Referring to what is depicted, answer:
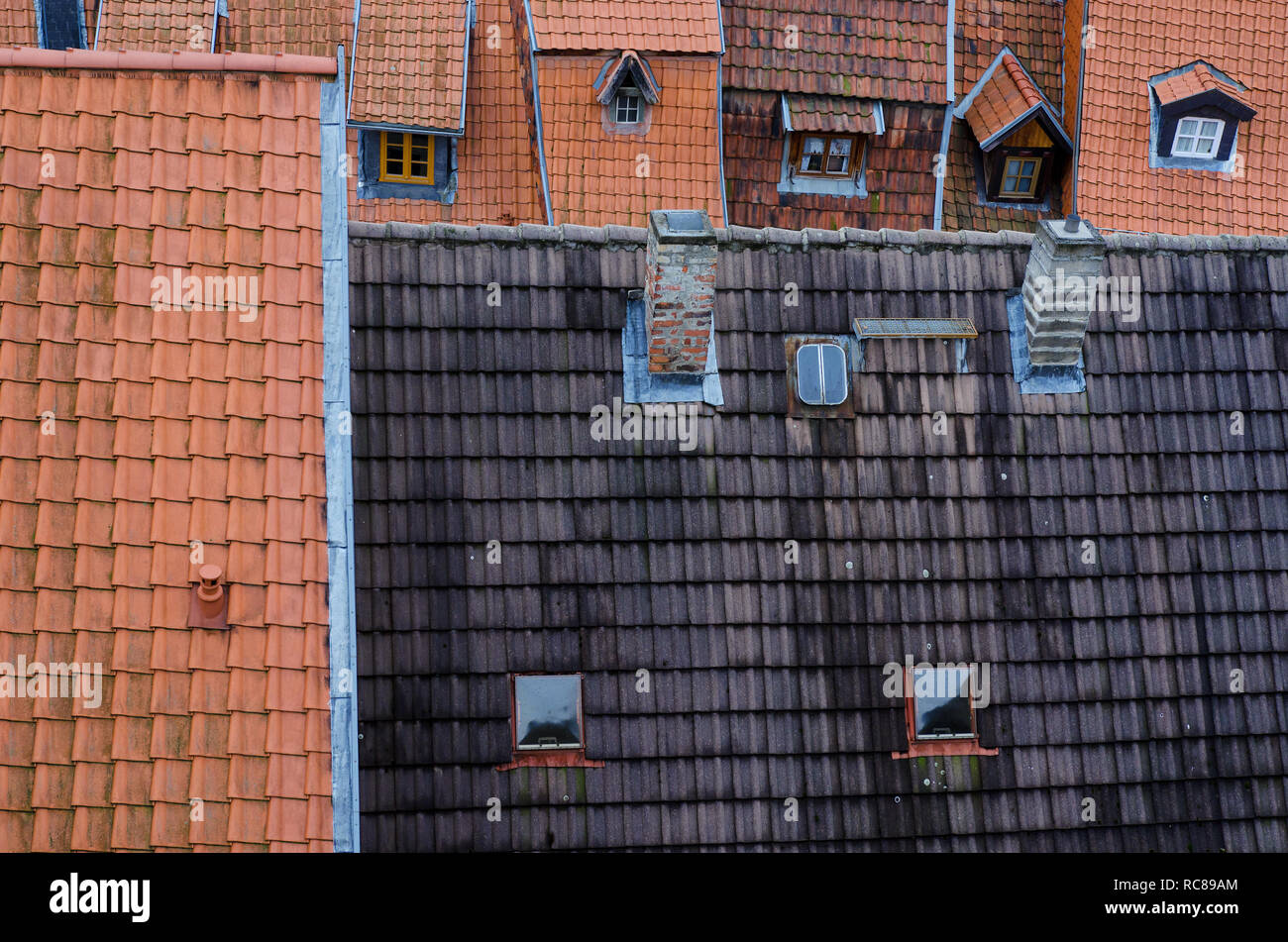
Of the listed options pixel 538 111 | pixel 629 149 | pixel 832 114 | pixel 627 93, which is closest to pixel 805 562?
pixel 629 149

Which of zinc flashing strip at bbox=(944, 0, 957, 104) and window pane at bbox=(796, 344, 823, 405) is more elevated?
zinc flashing strip at bbox=(944, 0, 957, 104)

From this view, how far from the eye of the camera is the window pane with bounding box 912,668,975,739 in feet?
42.6

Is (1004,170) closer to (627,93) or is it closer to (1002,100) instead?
(1002,100)

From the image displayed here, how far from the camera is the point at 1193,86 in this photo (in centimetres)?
2234

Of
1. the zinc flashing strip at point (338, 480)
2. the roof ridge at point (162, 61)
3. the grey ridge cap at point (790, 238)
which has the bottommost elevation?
the zinc flashing strip at point (338, 480)

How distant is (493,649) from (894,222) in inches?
500

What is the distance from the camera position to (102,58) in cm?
1120

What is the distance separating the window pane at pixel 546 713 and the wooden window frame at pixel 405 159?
454 inches

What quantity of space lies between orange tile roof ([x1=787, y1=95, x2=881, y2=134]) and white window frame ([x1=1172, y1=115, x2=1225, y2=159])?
5080 mm

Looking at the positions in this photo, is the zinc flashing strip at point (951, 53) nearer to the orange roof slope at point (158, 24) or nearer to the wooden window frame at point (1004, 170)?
the wooden window frame at point (1004, 170)

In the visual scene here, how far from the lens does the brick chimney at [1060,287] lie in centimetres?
1323

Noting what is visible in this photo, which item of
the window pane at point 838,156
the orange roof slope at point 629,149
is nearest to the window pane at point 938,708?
the orange roof slope at point 629,149

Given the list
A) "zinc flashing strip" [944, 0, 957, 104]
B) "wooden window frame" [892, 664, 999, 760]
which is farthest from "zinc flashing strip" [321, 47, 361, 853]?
"zinc flashing strip" [944, 0, 957, 104]

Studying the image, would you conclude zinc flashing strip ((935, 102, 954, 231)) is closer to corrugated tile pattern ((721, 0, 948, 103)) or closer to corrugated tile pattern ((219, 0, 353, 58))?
corrugated tile pattern ((721, 0, 948, 103))
